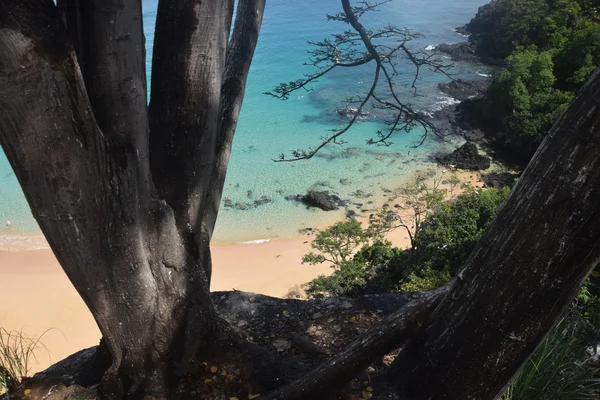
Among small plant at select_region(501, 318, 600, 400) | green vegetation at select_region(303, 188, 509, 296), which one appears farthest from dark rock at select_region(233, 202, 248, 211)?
small plant at select_region(501, 318, 600, 400)

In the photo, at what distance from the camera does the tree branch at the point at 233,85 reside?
129 inches

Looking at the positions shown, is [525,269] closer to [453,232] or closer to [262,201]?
[453,232]

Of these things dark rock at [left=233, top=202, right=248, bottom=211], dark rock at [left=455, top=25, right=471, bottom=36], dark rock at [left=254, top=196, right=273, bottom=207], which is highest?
dark rock at [left=455, top=25, right=471, bottom=36]

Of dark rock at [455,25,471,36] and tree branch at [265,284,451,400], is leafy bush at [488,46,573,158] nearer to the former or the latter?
dark rock at [455,25,471,36]

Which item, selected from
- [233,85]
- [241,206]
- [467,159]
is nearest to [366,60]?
[233,85]

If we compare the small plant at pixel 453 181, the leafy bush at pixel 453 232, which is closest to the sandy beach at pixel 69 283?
the leafy bush at pixel 453 232

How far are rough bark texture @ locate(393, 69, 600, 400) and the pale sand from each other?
30.3ft

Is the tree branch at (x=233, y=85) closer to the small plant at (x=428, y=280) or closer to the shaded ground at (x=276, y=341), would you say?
the shaded ground at (x=276, y=341)

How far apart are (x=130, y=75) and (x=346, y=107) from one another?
2080cm

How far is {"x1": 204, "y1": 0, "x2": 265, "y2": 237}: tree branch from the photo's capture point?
129 inches

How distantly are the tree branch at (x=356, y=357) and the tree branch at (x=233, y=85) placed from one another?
1.15m

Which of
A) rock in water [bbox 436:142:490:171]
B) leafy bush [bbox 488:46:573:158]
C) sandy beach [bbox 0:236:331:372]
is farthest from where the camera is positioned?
rock in water [bbox 436:142:490:171]

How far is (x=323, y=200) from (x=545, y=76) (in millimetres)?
9314

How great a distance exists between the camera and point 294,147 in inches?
808
